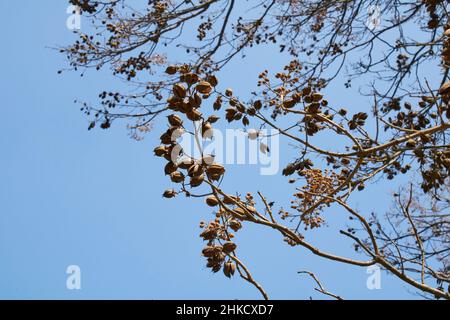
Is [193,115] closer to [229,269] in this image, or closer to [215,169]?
[215,169]

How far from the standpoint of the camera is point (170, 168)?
199 cm

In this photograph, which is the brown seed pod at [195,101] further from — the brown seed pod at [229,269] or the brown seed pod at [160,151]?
the brown seed pod at [229,269]

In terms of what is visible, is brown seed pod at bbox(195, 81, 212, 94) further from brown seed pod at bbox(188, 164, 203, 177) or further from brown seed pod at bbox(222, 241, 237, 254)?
brown seed pod at bbox(222, 241, 237, 254)

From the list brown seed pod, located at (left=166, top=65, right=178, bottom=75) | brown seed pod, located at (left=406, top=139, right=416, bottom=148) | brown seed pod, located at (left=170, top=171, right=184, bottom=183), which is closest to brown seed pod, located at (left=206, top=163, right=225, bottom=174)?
brown seed pod, located at (left=170, top=171, right=184, bottom=183)

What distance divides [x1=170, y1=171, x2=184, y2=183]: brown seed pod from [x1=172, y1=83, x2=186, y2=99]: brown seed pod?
1.04 ft

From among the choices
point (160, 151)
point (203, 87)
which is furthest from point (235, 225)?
point (203, 87)

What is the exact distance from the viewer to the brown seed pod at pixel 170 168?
1977mm

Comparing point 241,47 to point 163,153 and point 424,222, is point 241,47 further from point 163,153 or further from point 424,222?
point 163,153

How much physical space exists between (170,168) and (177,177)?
6 cm

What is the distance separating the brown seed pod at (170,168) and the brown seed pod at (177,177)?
0.08ft
